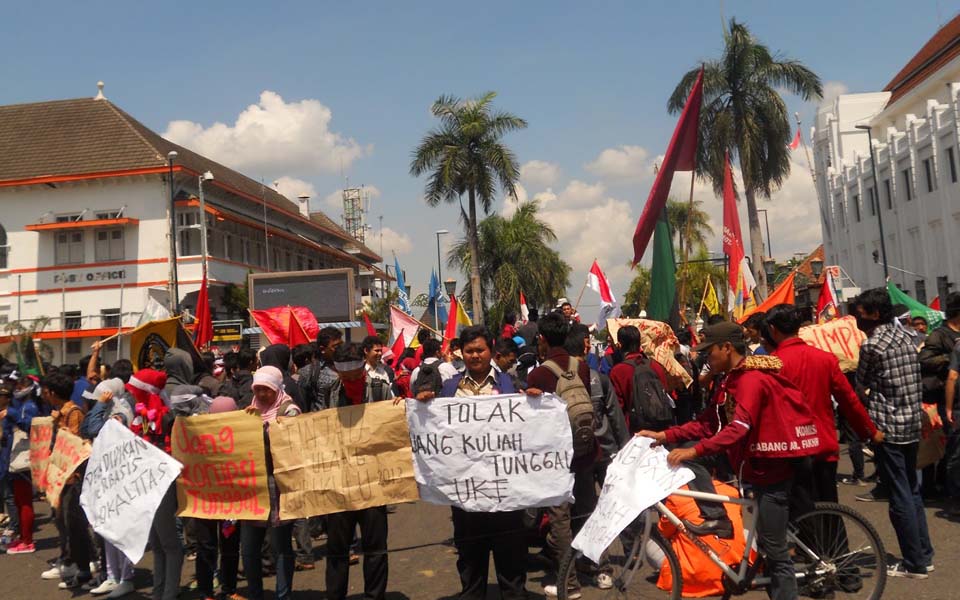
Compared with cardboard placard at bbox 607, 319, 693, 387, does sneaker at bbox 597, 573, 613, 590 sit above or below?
below

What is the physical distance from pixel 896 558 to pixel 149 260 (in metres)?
40.4

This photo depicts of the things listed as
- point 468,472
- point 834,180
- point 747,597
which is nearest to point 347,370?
point 468,472

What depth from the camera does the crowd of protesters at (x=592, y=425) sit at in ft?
17.5

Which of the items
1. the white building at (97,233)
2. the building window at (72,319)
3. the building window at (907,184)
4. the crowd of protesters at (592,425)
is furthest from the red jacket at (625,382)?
the building window at (907,184)

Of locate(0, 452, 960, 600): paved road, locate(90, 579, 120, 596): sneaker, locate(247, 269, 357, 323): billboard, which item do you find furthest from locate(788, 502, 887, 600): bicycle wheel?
locate(247, 269, 357, 323): billboard

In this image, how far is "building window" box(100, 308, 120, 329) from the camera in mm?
42062

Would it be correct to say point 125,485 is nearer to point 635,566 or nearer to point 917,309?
point 635,566

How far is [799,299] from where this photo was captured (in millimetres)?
47031

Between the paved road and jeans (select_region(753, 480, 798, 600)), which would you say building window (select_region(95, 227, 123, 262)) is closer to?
the paved road

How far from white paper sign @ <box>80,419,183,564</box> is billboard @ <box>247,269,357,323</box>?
17.2 meters

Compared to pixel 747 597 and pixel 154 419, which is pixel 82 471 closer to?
pixel 154 419

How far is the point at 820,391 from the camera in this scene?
229 inches

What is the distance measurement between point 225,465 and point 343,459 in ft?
2.80

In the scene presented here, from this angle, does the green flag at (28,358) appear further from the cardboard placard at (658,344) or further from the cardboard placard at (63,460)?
the cardboard placard at (658,344)
